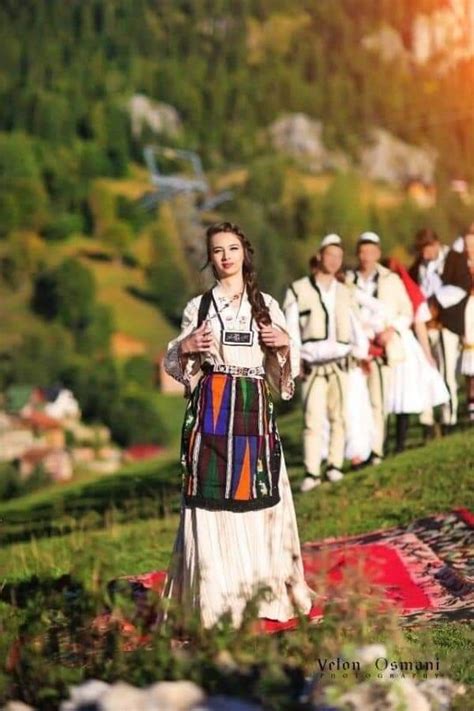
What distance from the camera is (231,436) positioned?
5.87m

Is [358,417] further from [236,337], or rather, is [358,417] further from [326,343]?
[236,337]

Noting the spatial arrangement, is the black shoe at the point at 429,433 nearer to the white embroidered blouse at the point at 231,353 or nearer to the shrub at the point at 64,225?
the white embroidered blouse at the point at 231,353

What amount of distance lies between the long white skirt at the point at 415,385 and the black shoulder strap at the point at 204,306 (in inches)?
198

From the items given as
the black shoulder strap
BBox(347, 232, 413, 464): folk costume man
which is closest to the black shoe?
BBox(347, 232, 413, 464): folk costume man

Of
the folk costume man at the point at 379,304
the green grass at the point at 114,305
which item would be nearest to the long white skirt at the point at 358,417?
the folk costume man at the point at 379,304

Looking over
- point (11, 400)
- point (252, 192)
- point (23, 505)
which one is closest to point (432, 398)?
point (23, 505)

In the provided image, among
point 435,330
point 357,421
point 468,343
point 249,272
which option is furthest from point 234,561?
point 435,330

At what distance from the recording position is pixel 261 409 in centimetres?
591

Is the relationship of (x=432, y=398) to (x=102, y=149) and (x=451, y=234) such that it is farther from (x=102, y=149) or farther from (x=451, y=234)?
(x=102, y=149)

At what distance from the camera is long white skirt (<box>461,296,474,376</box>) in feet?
35.7

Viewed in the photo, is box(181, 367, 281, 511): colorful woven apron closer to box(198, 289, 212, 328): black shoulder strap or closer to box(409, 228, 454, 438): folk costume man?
box(198, 289, 212, 328): black shoulder strap

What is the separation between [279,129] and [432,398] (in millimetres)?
Result: 18466

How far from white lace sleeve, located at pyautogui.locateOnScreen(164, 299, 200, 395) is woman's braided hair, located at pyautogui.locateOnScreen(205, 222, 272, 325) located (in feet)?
0.54

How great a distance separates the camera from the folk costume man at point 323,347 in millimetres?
9531
